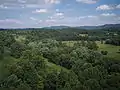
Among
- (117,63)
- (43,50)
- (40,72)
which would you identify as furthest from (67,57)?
(40,72)

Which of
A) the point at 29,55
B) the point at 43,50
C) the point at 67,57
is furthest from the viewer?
the point at 43,50

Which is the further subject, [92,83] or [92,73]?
[92,73]

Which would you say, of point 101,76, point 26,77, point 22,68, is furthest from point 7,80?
point 101,76

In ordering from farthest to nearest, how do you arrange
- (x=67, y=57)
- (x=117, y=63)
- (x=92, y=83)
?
(x=67, y=57), (x=117, y=63), (x=92, y=83)

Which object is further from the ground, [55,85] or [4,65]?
[4,65]

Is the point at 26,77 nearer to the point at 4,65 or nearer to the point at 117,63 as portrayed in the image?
the point at 4,65

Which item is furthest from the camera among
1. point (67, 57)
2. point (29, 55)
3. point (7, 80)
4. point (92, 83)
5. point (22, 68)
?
point (67, 57)

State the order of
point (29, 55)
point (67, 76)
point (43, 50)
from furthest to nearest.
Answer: point (43, 50)
point (29, 55)
point (67, 76)

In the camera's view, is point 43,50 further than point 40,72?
Yes

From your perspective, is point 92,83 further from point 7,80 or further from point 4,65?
point 4,65
